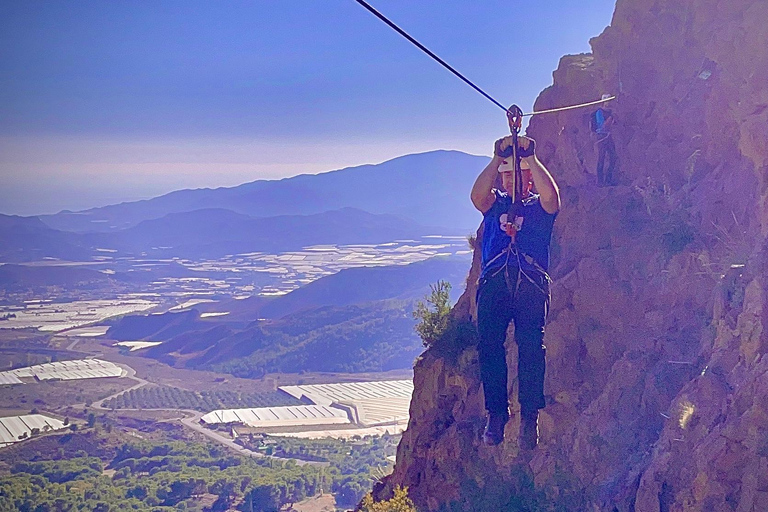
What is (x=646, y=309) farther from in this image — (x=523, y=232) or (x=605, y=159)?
(x=523, y=232)

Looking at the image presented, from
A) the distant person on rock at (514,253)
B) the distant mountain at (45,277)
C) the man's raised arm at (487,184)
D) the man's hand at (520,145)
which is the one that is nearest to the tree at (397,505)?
the distant person on rock at (514,253)

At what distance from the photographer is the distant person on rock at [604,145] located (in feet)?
50.1

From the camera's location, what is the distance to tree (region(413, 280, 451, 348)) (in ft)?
50.8

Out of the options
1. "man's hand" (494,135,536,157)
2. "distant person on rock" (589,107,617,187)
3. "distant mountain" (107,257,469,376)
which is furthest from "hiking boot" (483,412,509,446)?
"distant mountain" (107,257,469,376)

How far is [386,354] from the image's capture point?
9638 cm

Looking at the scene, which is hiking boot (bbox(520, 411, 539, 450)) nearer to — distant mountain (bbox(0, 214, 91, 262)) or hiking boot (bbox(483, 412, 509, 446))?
hiking boot (bbox(483, 412, 509, 446))

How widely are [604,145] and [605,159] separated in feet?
1.00

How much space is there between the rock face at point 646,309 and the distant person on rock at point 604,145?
0.15 meters

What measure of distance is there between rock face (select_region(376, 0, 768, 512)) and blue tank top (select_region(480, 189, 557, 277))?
316cm

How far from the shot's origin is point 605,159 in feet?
50.4

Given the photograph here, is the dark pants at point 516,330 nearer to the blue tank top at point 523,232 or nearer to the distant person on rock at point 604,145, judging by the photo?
the blue tank top at point 523,232

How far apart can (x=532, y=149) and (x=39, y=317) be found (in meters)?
125

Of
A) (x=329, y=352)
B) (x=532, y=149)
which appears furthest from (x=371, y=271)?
(x=532, y=149)

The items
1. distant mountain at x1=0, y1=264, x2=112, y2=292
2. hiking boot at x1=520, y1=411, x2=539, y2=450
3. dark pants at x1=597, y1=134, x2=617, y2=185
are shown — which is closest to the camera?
hiking boot at x1=520, y1=411, x2=539, y2=450
